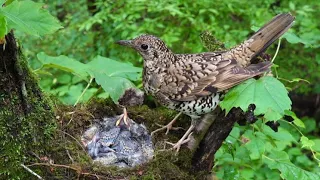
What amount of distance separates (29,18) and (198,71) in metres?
1.44

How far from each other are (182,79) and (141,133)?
1.56ft

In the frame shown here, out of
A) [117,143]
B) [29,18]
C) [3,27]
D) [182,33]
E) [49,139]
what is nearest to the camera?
[3,27]

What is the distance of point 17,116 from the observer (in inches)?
112

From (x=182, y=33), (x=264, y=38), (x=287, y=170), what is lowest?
(x=182, y=33)

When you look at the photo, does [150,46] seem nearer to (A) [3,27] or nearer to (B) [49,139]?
(B) [49,139]

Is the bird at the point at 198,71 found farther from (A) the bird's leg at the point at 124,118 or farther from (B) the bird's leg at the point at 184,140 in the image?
(A) the bird's leg at the point at 124,118

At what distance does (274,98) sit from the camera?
2824 mm

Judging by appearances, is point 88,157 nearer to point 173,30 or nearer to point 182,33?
point 173,30

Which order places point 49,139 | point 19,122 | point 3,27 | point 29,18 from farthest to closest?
point 49,139 → point 19,122 → point 29,18 → point 3,27

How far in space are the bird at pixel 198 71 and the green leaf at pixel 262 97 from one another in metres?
0.36

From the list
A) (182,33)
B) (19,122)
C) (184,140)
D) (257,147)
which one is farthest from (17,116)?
(182,33)

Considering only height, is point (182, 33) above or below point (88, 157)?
below

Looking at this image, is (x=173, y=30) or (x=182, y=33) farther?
(x=182, y=33)

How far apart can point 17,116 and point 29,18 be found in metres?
0.65
